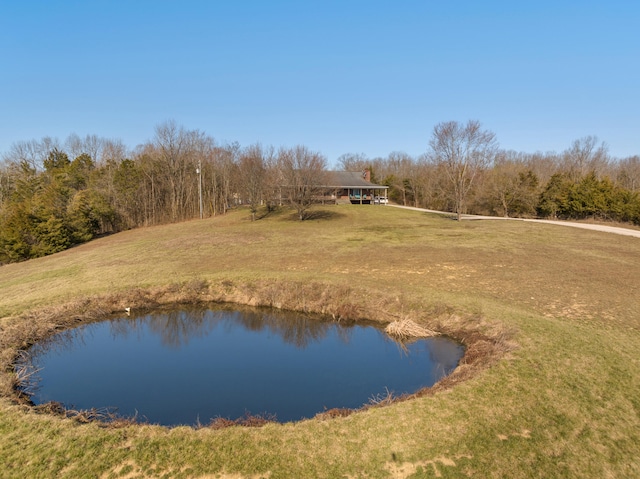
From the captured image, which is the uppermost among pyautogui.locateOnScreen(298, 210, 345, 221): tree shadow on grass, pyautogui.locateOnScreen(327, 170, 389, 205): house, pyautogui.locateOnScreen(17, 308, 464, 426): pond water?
pyautogui.locateOnScreen(327, 170, 389, 205): house

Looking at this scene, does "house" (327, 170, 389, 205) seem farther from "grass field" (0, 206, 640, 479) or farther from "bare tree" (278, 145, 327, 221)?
"grass field" (0, 206, 640, 479)

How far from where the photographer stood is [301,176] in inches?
1288

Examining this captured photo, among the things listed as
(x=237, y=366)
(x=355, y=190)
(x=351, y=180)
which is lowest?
(x=237, y=366)

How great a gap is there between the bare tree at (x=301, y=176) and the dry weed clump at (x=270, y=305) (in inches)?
723

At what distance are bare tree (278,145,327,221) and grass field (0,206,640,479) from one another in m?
9.04

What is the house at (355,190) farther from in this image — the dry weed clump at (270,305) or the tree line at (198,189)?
the dry weed clump at (270,305)

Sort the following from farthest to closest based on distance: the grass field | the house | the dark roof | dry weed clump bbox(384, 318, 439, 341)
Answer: the dark roof, the house, dry weed clump bbox(384, 318, 439, 341), the grass field

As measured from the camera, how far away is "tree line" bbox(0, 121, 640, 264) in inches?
1234

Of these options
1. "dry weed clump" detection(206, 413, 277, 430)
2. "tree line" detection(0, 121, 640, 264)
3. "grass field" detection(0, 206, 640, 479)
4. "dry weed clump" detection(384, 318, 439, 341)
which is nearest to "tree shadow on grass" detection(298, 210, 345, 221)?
"tree line" detection(0, 121, 640, 264)

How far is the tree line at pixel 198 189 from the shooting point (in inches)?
1234

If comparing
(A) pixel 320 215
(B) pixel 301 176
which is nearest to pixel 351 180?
(A) pixel 320 215

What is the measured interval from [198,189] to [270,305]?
3314 cm

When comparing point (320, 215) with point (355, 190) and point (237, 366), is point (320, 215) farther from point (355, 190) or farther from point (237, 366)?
point (237, 366)

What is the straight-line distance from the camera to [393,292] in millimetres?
14102
